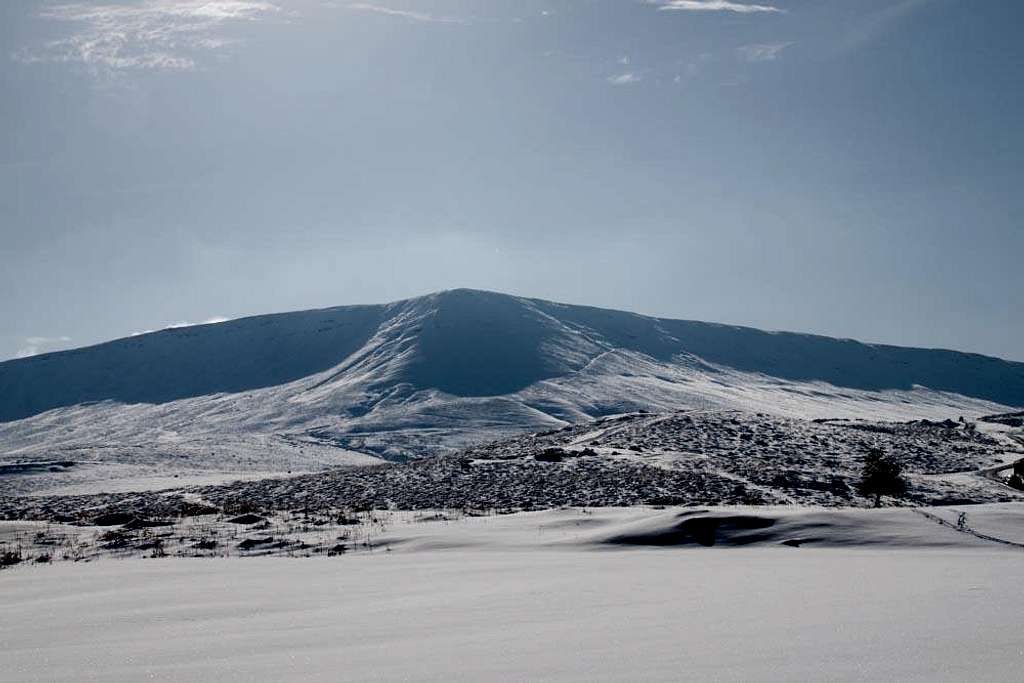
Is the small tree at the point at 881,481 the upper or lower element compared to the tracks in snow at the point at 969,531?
lower

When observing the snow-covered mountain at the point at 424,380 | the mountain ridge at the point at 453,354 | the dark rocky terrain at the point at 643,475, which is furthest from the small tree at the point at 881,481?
the mountain ridge at the point at 453,354

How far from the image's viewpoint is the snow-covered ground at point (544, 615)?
4.76m

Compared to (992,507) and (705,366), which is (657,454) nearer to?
(992,507)

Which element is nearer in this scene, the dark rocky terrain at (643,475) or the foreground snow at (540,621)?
the foreground snow at (540,621)

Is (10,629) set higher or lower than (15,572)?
higher

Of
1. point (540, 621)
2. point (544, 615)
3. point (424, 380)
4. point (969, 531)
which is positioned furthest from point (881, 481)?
point (424, 380)

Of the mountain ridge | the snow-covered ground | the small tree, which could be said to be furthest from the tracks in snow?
the mountain ridge

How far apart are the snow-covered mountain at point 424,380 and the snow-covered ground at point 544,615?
179 ft

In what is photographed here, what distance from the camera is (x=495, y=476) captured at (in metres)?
30.5

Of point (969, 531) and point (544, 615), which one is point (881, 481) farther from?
point (544, 615)

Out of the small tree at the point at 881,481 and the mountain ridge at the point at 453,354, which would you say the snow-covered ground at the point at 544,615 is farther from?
the mountain ridge at the point at 453,354

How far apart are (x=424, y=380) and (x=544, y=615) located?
103008 millimetres

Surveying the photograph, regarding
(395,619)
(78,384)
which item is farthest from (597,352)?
(395,619)

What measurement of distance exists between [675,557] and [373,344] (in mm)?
121379
